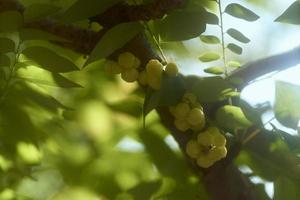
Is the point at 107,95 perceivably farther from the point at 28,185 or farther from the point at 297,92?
the point at 297,92

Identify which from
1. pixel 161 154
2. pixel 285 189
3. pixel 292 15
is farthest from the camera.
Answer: pixel 161 154

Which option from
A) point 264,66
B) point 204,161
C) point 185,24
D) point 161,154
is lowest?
point 161,154

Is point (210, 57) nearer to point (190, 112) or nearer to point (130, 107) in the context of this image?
point (190, 112)

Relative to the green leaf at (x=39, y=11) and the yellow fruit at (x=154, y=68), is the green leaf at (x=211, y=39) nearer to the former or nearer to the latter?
the yellow fruit at (x=154, y=68)

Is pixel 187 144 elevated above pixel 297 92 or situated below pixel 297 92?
below

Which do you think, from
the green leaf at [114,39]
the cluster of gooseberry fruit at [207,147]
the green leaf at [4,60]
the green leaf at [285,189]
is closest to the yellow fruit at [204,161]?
the cluster of gooseberry fruit at [207,147]

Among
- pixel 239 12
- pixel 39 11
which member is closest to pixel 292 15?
pixel 239 12

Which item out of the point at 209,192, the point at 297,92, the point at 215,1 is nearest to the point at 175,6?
the point at 215,1
